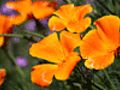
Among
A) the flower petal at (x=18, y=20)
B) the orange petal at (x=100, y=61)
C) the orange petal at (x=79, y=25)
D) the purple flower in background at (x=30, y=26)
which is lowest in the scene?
the purple flower in background at (x=30, y=26)

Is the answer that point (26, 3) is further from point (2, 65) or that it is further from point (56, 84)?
point (2, 65)

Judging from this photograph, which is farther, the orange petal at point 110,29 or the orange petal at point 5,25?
the orange petal at point 5,25

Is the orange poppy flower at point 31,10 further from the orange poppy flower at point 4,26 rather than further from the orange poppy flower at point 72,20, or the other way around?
the orange poppy flower at point 72,20

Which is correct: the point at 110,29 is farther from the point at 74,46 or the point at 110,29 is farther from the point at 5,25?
the point at 5,25

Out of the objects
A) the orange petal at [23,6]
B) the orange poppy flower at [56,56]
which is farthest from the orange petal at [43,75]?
the orange petal at [23,6]

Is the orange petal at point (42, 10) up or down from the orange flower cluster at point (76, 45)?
down

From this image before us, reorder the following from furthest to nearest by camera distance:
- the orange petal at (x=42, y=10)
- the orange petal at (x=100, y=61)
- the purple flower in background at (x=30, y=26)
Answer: the purple flower in background at (x=30, y=26), the orange petal at (x=42, y=10), the orange petal at (x=100, y=61)

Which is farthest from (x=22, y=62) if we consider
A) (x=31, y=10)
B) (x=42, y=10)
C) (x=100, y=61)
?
(x=100, y=61)
